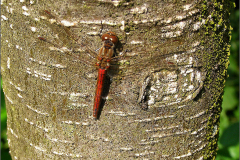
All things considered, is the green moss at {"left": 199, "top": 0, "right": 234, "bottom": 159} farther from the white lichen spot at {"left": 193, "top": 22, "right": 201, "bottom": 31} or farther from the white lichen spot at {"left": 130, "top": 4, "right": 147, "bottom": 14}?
the white lichen spot at {"left": 130, "top": 4, "right": 147, "bottom": 14}

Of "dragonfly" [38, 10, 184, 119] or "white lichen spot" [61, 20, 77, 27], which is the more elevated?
"white lichen spot" [61, 20, 77, 27]

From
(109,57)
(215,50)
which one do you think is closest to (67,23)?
(109,57)

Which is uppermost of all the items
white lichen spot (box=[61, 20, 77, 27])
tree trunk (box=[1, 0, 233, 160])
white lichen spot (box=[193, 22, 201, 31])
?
white lichen spot (box=[193, 22, 201, 31])

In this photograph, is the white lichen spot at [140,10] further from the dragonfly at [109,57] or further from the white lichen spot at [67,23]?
the white lichen spot at [67,23]

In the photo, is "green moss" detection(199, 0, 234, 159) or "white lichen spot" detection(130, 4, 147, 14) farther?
"green moss" detection(199, 0, 234, 159)

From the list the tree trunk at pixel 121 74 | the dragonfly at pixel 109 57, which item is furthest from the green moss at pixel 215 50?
the dragonfly at pixel 109 57

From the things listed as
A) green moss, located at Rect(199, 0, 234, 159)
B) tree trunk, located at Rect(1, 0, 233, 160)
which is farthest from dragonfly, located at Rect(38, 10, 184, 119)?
green moss, located at Rect(199, 0, 234, 159)

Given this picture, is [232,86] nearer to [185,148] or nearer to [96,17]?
[185,148]

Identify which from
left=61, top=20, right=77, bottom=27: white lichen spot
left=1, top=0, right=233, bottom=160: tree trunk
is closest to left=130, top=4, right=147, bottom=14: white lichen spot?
left=1, top=0, right=233, bottom=160: tree trunk
